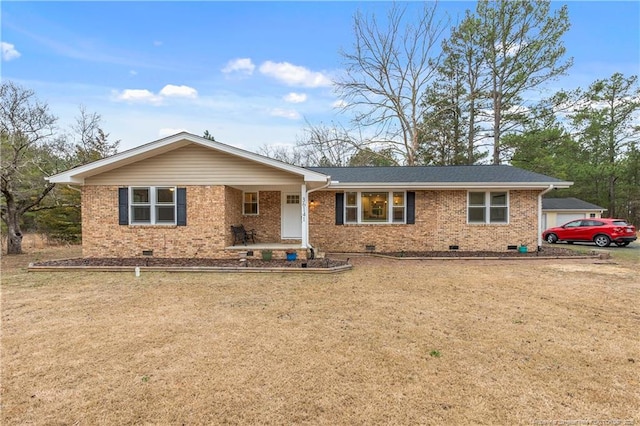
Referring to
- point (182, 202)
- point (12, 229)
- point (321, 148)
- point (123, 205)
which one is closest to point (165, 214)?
point (182, 202)

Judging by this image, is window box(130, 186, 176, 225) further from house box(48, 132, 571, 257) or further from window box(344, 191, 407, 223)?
window box(344, 191, 407, 223)

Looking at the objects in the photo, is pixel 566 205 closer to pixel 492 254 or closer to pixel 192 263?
pixel 492 254

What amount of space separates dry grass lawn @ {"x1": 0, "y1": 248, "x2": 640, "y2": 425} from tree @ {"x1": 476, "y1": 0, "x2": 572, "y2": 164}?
17.4m

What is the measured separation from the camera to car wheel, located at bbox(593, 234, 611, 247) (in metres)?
14.3

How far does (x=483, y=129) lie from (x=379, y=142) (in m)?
7.45

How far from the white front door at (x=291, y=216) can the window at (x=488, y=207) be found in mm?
6537

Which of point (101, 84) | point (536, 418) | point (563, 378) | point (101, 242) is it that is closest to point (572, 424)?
point (536, 418)

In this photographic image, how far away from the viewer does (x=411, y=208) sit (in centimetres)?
1181

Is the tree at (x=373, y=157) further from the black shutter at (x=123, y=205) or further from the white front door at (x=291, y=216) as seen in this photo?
the black shutter at (x=123, y=205)

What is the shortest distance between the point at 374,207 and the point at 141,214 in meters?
8.12

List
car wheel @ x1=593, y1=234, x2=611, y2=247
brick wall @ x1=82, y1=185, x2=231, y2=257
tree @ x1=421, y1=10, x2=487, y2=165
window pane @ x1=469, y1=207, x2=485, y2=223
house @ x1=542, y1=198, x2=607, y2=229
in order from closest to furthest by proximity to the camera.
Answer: brick wall @ x1=82, y1=185, x2=231, y2=257 → window pane @ x1=469, y1=207, x2=485, y2=223 → car wheel @ x1=593, y1=234, x2=611, y2=247 → house @ x1=542, y1=198, x2=607, y2=229 → tree @ x1=421, y1=10, x2=487, y2=165

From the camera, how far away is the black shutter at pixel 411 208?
11.8 metres

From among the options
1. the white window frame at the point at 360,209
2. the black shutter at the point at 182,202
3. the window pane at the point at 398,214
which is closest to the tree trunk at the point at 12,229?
the black shutter at the point at 182,202

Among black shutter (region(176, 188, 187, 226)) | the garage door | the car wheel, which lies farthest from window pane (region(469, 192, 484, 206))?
the garage door
